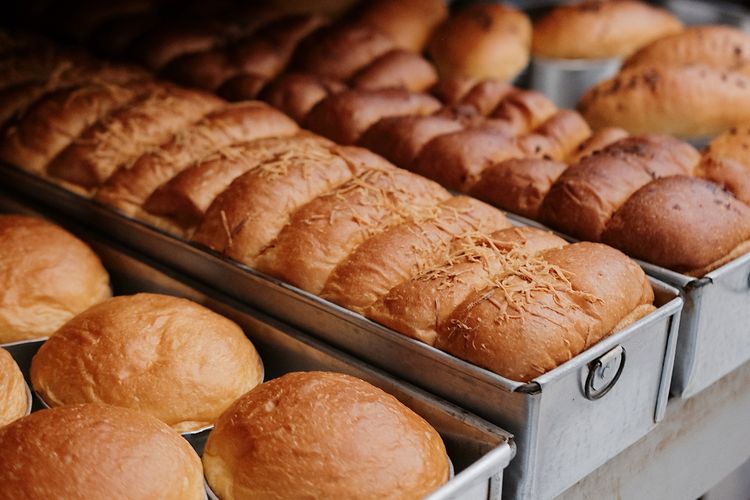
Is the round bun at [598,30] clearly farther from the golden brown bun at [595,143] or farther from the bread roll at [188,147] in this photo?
the bread roll at [188,147]

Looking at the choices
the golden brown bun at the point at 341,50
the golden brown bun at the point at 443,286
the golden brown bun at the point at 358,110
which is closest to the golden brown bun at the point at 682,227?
the golden brown bun at the point at 443,286

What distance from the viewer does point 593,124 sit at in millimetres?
3248

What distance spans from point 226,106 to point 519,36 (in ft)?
4.41

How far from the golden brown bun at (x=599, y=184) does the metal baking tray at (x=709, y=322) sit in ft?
0.62

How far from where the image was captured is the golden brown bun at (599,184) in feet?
7.88

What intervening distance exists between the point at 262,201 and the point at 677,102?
5.23ft

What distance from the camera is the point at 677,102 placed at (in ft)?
10.2

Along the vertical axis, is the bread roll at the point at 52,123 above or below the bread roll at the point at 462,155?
below

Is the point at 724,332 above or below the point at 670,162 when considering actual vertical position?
below

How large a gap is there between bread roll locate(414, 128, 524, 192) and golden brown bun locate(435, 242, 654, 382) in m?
0.65

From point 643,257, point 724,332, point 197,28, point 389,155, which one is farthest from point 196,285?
point 197,28

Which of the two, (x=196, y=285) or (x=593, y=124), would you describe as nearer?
(x=196, y=285)

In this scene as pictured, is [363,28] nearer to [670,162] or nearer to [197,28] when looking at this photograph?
[197,28]

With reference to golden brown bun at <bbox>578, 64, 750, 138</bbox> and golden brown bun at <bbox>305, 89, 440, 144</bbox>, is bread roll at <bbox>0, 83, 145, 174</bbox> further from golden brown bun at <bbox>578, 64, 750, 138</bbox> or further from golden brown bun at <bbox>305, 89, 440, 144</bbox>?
golden brown bun at <bbox>578, 64, 750, 138</bbox>
